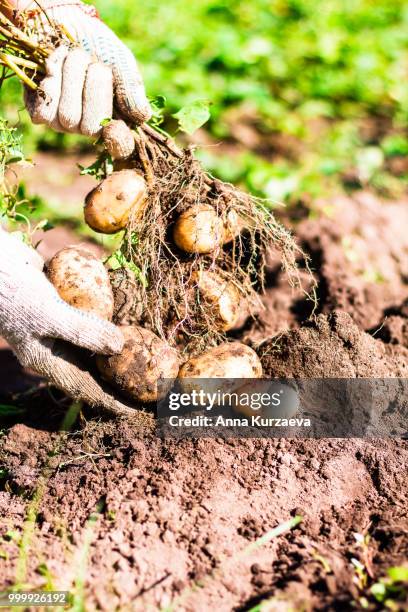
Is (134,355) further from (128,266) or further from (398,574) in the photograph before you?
(398,574)

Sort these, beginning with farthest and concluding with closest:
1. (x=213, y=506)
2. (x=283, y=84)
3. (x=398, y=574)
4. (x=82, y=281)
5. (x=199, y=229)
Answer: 1. (x=283, y=84)
2. (x=199, y=229)
3. (x=82, y=281)
4. (x=213, y=506)
5. (x=398, y=574)

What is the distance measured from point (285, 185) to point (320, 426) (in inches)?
105

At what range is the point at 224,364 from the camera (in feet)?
7.86

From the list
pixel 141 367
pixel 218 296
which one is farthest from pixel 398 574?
pixel 218 296

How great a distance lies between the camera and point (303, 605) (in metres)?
1.76

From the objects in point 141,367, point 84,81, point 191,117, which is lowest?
point 141,367

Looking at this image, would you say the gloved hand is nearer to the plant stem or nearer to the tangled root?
the plant stem

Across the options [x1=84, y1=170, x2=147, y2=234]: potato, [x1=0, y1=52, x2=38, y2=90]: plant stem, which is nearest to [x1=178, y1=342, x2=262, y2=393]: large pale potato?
[x1=84, y1=170, x2=147, y2=234]: potato

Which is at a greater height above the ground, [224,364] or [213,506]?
[224,364]

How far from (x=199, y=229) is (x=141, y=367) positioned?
1.88 ft

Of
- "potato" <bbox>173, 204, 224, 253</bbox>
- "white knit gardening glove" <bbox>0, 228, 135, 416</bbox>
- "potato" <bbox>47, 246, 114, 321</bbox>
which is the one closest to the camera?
"white knit gardening glove" <bbox>0, 228, 135, 416</bbox>

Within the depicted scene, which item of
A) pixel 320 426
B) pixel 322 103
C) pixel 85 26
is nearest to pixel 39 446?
pixel 320 426

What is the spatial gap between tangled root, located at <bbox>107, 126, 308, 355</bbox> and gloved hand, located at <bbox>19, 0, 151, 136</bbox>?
6.7 inches

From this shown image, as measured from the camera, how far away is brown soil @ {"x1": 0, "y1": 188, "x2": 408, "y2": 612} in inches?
73.2
